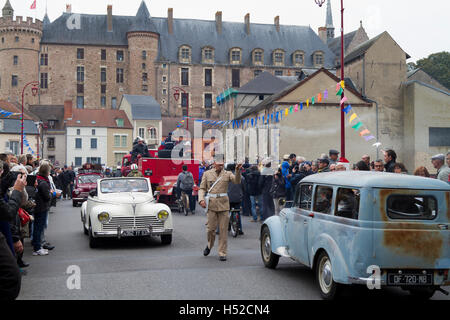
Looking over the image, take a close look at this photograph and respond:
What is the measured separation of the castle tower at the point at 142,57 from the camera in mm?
83500

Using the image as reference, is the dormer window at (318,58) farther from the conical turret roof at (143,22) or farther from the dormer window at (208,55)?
→ the conical turret roof at (143,22)

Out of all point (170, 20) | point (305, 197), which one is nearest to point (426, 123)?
point (305, 197)

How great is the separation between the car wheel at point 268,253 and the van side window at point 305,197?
1101mm

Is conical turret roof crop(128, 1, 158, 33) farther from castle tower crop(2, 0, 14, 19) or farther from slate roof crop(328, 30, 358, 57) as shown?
slate roof crop(328, 30, 358, 57)

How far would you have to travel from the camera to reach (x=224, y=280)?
25.8ft

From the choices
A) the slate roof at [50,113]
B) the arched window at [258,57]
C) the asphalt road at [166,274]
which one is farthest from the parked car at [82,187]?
the arched window at [258,57]

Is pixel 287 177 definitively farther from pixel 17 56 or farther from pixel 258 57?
pixel 17 56

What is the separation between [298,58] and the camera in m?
90.7

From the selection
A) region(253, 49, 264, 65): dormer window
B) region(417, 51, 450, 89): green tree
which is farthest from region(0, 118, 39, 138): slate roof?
region(417, 51, 450, 89): green tree

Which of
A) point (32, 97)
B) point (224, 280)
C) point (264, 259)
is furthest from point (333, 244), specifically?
point (32, 97)

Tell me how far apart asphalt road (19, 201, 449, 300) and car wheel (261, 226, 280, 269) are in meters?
0.14

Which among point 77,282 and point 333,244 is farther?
point 77,282
